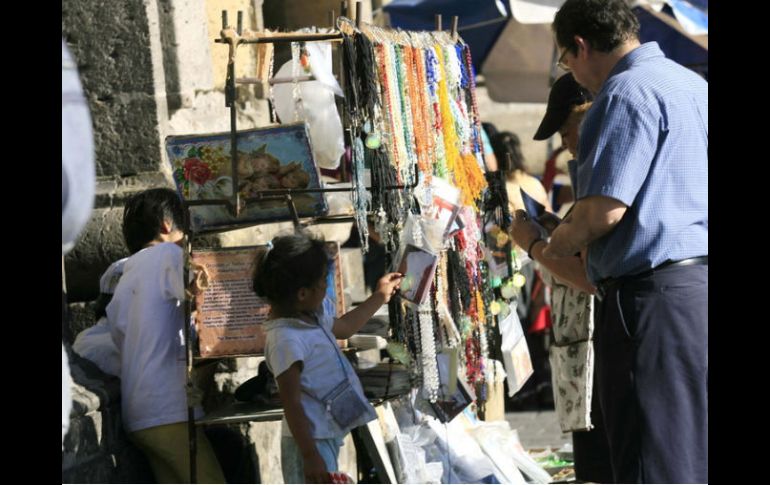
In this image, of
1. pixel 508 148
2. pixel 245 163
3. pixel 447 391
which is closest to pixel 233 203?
pixel 245 163

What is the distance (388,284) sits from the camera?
4.36m

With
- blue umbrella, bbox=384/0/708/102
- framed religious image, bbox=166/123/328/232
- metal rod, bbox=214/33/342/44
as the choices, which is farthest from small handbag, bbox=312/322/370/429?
blue umbrella, bbox=384/0/708/102

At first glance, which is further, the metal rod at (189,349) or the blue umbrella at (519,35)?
the blue umbrella at (519,35)

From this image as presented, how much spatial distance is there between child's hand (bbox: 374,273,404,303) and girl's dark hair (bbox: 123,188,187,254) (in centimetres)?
81

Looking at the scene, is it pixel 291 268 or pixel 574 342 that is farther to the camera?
pixel 574 342

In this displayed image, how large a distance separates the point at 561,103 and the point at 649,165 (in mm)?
1164

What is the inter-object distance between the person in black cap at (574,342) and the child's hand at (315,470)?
1194mm

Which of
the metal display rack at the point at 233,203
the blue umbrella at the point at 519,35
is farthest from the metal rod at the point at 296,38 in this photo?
the blue umbrella at the point at 519,35

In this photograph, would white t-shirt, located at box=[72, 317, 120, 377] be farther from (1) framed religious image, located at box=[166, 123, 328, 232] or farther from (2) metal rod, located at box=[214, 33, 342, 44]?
(2) metal rod, located at box=[214, 33, 342, 44]

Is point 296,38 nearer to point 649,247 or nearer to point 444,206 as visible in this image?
point 444,206

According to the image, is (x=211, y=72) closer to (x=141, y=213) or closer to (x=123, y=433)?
(x=141, y=213)

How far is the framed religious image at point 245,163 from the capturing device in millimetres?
4289

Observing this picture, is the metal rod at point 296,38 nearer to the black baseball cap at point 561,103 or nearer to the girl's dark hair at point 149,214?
the girl's dark hair at point 149,214
